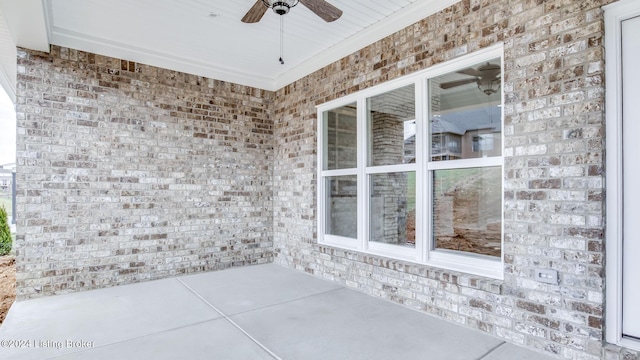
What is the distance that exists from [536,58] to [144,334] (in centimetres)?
416

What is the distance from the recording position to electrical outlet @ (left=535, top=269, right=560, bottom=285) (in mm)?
2553

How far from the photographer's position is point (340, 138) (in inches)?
194

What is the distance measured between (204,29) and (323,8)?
193cm

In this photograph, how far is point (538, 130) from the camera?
107 inches

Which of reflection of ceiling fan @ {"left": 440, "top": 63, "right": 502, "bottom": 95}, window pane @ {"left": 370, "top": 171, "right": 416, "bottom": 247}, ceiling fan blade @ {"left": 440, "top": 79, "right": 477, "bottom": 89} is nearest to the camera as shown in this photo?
reflection of ceiling fan @ {"left": 440, "top": 63, "right": 502, "bottom": 95}

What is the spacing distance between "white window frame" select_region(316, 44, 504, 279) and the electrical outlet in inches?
12.2

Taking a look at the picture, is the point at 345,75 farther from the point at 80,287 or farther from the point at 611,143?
the point at 80,287

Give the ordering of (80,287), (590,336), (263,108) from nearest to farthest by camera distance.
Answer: (590,336), (80,287), (263,108)

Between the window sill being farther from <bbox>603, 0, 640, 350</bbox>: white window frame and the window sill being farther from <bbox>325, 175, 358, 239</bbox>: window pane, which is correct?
<bbox>603, 0, 640, 350</bbox>: white window frame

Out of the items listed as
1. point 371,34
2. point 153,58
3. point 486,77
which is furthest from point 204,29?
point 486,77

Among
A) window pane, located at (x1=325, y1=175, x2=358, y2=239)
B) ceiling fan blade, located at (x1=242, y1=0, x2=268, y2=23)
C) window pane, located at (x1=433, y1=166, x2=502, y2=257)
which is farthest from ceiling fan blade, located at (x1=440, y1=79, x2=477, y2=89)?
ceiling fan blade, located at (x1=242, y1=0, x2=268, y2=23)

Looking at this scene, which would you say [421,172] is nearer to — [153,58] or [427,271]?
[427,271]

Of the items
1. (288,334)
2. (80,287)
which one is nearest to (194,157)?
(80,287)

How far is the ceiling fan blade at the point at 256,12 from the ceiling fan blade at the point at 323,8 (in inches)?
15.0
